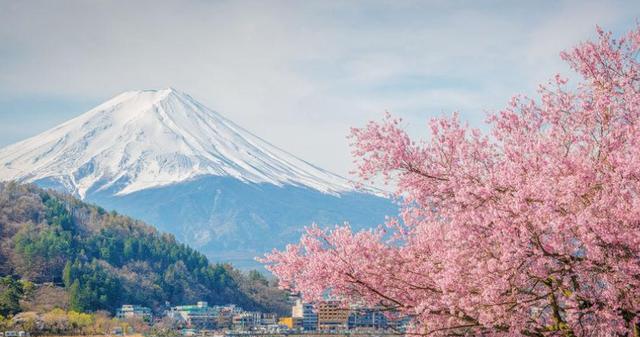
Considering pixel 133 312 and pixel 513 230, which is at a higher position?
pixel 133 312

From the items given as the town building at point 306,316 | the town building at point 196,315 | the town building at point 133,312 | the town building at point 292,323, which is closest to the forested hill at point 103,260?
the town building at point 133,312

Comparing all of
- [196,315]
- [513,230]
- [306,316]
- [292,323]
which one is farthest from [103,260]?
[513,230]

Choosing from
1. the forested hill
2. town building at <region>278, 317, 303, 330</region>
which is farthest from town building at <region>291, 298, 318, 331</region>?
the forested hill

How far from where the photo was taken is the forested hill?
3578 inches

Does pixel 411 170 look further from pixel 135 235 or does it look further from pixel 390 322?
pixel 135 235

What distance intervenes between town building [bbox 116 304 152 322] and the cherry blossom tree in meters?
76.4

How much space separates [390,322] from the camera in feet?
39.4

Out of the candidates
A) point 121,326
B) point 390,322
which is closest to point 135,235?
point 121,326

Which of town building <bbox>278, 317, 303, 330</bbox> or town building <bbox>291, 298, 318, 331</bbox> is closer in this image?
town building <bbox>278, 317, 303, 330</bbox>

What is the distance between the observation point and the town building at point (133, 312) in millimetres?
85369

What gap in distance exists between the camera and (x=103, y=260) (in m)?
104

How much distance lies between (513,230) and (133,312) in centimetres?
8159

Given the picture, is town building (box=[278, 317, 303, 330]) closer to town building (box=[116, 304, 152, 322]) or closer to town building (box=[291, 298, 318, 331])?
town building (box=[291, 298, 318, 331])

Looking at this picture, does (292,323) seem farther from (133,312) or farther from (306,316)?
(133,312)
